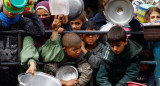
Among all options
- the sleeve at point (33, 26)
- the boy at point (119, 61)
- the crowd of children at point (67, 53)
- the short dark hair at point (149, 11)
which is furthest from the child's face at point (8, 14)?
the short dark hair at point (149, 11)

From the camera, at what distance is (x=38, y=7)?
4.67m

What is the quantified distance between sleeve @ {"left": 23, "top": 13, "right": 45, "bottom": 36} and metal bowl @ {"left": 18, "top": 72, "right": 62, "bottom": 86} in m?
0.54

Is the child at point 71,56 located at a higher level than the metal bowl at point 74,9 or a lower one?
lower

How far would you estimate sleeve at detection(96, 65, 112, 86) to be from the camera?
4.06 meters

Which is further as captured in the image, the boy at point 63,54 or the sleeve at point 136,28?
the sleeve at point 136,28

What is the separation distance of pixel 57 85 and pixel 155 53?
129cm

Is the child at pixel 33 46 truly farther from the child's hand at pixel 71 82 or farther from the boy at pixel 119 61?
the boy at pixel 119 61

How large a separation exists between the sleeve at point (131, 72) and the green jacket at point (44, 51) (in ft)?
2.57

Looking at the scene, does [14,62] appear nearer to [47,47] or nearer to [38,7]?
[47,47]

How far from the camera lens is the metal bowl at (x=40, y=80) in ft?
12.2

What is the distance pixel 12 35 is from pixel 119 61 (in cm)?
130

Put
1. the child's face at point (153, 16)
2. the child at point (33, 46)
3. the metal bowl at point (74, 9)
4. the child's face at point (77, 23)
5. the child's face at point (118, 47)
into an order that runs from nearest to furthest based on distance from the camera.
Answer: the child at point (33, 46) < the child's face at point (118, 47) < the metal bowl at point (74, 9) < the child's face at point (153, 16) < the child's face at point (77, 23)

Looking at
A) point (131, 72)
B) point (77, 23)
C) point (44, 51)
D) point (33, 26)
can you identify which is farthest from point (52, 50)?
point (77, 23)

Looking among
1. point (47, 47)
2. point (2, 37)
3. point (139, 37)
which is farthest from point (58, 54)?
point (139, 37)
